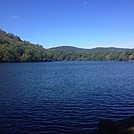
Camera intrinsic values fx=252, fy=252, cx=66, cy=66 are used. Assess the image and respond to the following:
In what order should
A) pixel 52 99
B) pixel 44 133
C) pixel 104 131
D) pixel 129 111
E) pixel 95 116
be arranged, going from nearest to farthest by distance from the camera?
pixel 104 131, pixel 44 133, pixel 95 116, pixel 129 111, pixel 52 99

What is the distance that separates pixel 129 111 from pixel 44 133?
1410 centimetres

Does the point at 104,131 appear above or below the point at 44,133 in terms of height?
above

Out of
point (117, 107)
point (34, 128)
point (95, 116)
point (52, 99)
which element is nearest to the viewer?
point (34, 128)

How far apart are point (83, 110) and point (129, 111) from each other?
637 centimetres

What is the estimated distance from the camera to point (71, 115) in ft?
108

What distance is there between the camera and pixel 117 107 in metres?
37.1

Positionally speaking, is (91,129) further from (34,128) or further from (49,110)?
(49,110)

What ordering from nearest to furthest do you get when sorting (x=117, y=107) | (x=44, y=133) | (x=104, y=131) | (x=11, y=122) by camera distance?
1. (x=104, y=131)
2. (x=44, y=133)
3. (x=11, y=122)
4. (x=117, y=107)

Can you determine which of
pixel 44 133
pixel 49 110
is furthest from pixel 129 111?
pixel 44 133

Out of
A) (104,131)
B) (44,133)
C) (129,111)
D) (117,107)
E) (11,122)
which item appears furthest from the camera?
(117,107)

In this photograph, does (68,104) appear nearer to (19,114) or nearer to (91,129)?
(19,114)

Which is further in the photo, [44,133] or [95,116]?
[95,116]

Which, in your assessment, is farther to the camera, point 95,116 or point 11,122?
point 95,116

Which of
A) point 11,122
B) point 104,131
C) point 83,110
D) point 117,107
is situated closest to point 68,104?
point 83,110
